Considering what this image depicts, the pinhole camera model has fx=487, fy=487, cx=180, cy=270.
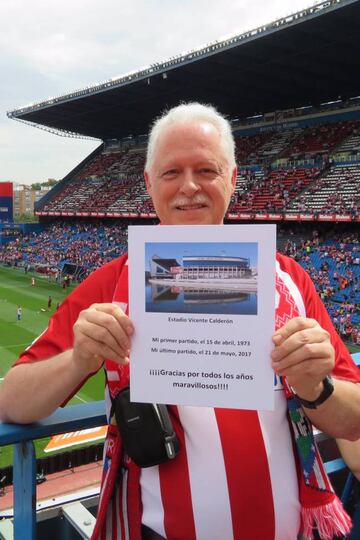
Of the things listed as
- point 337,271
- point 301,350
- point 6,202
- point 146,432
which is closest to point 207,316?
point 301,350

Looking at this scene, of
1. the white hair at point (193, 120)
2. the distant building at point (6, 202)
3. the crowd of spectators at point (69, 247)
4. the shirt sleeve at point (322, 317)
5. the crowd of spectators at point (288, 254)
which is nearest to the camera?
the shirt sleeve at point (322, 317)

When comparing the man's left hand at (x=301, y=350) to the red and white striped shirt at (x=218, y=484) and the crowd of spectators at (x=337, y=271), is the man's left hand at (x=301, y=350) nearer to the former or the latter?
the red and white striped shirt at (x=218, y=484)

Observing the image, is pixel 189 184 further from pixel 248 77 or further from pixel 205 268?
pixel 248 77

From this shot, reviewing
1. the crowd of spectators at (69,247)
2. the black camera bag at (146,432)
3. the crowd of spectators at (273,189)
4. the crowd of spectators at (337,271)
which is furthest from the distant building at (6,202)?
the black camera bag at (146,432)

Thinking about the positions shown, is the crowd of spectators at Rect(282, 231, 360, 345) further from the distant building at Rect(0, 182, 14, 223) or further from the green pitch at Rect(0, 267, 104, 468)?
the distant building at Rect(0, 182, 14, 223)

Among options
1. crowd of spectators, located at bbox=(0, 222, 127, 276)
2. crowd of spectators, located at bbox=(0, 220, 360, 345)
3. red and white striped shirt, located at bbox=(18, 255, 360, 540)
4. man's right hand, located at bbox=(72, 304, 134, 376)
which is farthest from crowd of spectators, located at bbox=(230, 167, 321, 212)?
man's right hand, located at bbox=(72, 304, 134, 376)

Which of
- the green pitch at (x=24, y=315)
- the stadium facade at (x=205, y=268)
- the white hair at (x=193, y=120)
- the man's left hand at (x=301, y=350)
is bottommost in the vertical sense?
the green pitch at (x=24, y=315)

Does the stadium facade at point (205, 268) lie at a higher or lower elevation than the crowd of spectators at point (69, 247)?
lower

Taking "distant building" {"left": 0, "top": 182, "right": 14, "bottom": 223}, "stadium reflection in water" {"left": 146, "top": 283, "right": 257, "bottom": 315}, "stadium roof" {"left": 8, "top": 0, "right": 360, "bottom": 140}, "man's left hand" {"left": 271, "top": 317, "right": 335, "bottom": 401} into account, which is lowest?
"man's left hand" {"left": 271, "top": 317, "right": 335, "bottom": 401}
